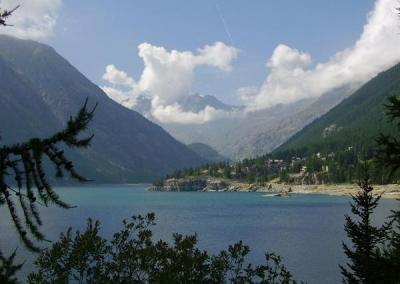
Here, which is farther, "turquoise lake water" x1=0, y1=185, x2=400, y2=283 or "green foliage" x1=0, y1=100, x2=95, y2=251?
"turquoise lake water" x1=0, y1=185, x2=400, y2=283

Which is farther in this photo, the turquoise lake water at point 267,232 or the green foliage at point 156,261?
the turquoise lake water at point 267,232

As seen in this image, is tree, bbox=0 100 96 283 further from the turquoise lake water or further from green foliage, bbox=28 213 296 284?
the turquoise lake water

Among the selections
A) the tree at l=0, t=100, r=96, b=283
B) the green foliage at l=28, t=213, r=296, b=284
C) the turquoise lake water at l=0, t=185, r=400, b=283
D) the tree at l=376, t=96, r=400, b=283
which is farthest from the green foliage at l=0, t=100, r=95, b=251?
the turquoise lake water at l=0, t=185, r=400, b=283

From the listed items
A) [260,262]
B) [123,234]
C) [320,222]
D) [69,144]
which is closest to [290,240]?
[260,262]

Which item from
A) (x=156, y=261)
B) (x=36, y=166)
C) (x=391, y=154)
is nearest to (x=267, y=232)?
(x=156, y=261)

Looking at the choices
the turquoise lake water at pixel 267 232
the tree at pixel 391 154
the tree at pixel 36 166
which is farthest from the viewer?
the turquoise lake water at pixel 267 232

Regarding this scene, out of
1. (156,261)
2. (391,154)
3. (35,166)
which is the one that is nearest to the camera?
(35,166)

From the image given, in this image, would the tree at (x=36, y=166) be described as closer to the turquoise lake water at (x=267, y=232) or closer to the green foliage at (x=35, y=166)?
the green foliage at (x=35, y=166)

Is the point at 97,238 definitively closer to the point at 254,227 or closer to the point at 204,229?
the point at 204,229

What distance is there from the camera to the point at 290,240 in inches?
4675

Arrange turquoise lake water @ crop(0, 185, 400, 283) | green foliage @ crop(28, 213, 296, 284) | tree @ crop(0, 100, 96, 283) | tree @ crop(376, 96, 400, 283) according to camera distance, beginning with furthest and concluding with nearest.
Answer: turquoise lake water @ crop(0, 185, 400, 283) → green foliage @ crop(28, 213, 296, 284) → tree @ crop(376, 96, 400, 283) → tree @ crop(0, 100, 96, 283)

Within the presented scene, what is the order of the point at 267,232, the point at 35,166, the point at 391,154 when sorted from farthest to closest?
the point at 267,232 → the point at 391,154 → the point at 35,166

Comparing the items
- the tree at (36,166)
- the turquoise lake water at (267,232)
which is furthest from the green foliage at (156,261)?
the turquoise lake water at (267,232)

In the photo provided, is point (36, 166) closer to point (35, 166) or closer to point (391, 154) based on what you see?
point (35, 166)
